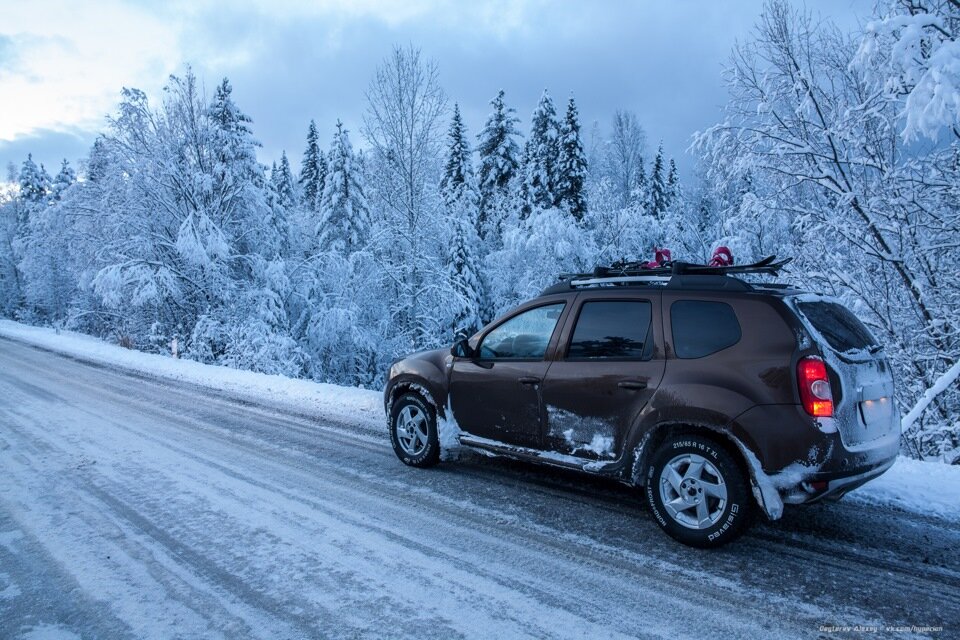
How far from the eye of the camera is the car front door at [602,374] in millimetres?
4098

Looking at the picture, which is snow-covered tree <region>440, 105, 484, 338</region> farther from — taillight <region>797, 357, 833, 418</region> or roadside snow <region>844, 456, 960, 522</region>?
taillight <region>797, 357, 833, 418</region>

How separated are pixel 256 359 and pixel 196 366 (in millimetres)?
2392

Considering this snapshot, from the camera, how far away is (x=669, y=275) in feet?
14.4

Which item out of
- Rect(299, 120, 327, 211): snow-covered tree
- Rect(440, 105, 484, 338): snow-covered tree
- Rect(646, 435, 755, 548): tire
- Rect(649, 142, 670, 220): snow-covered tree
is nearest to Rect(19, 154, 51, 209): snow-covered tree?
Rect(299, 120, 327, 211): snow-covered tree

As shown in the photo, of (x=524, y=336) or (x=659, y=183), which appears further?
(x=659, y=183)

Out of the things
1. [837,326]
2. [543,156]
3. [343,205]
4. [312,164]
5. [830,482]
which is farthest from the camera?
[312,164]

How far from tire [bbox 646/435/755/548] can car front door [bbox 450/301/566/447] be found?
1133 millimetres

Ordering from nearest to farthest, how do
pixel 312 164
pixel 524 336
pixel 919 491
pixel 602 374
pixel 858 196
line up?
pixel 602 374
pixel 919 491
pixel 524 336
pixel 858 196
pixel 312 164

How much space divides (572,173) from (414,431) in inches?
877

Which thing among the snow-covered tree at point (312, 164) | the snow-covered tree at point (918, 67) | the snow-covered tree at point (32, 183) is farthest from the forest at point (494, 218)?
the snow-covered tree at point (32, 183)

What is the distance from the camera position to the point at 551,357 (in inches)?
185

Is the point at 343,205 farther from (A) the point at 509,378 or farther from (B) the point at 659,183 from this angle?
(B) the point at 659,183

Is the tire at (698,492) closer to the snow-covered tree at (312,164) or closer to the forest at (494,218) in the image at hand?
the forest at (494,218)

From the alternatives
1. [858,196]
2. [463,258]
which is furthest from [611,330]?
[463,258]
